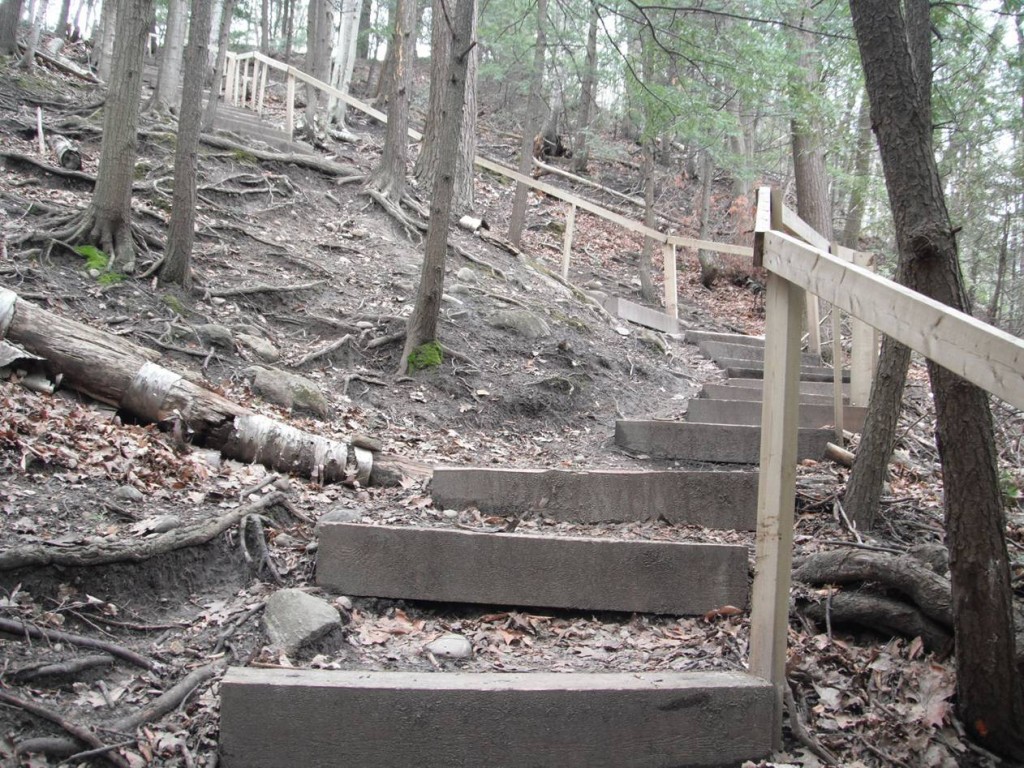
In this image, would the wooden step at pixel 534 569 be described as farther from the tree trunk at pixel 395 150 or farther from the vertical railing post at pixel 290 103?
the vertical railing post at pixel 290 103

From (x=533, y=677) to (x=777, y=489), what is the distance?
1015mm

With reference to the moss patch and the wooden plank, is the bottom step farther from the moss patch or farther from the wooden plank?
the moss patch

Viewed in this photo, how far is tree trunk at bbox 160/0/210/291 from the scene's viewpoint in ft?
24.1

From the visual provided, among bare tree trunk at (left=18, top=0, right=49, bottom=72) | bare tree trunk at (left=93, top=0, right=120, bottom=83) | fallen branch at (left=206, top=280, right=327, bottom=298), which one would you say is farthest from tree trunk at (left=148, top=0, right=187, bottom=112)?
fallen branch at (left=206, top=280, right=327, bottom=298)

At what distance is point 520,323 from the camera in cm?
862

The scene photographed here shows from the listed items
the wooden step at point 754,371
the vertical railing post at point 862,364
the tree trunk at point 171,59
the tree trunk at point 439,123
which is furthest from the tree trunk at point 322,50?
the vertical railing post at point 862,364

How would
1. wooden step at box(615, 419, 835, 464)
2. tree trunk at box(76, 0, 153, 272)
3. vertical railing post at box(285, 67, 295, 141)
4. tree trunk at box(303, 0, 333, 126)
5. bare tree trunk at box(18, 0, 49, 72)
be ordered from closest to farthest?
wooden step at box(615, 419, 835, 464) < tree trunk at box(76, 0, 153, 272) < bare tree trunk at box(18, 0, 49, 72) < vertical railing post at box(285, 67, 295, 141) < tree trunk at box(303, 0, 333, 126)

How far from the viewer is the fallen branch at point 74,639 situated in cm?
272

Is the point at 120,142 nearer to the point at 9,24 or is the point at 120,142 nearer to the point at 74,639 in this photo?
the point at 74,639

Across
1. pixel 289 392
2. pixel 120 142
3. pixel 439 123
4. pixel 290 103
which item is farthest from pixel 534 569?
pixel 290 103

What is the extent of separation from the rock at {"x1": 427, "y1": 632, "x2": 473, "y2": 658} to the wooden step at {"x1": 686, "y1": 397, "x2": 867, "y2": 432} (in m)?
3.96

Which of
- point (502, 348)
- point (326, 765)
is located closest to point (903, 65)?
point (326, 765)

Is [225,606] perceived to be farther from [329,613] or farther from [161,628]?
[329,613]

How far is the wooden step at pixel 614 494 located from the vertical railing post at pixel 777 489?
1.63 meters
